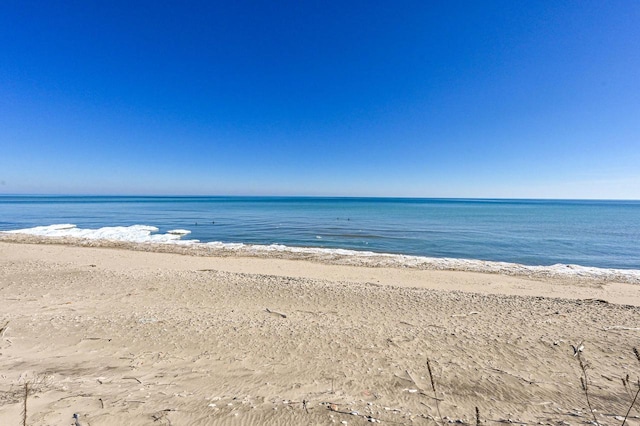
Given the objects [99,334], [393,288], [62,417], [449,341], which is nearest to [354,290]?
[393,288]

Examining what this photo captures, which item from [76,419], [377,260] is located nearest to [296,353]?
[76,419]

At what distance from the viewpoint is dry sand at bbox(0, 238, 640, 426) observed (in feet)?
12.4

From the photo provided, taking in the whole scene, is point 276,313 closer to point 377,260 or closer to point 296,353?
point 296,353

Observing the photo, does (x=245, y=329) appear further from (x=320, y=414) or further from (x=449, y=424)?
(x=449, y=424)

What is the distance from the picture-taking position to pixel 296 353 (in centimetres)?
546

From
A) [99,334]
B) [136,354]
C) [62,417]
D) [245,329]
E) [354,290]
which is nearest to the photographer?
[62,417]

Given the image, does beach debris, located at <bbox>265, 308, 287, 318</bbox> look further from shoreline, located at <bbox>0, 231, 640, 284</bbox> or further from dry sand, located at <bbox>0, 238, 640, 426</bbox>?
shoreline, located at <bbox>0, 231, 640, 284</bbox>

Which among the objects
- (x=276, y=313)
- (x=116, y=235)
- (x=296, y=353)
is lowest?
(x=116, y=235)

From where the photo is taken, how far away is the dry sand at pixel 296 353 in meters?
3.79

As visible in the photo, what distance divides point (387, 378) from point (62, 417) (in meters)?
4.48

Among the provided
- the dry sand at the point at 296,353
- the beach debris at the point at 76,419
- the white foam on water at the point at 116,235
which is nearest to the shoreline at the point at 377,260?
the white foam on water at the point at 116,235

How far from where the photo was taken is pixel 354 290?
9.86m

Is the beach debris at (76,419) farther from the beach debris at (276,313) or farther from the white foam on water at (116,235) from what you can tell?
the white foam on water at (116,235)

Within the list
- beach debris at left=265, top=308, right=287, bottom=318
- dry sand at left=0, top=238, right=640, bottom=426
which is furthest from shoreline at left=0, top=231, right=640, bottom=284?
beach debris at left=265, top=308, right=287, bottom=318
